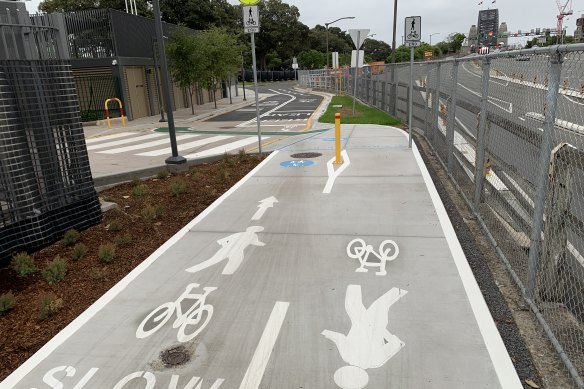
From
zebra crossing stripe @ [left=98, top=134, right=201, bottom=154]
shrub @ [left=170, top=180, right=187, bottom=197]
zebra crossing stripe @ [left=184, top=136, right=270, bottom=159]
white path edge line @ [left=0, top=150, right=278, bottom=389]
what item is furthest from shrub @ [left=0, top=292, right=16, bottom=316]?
zebra crossing stripe @ [left=98, top=134, right=201, bottom=154]

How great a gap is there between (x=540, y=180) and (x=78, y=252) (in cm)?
496

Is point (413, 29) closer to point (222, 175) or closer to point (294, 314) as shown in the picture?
point (222, 175)

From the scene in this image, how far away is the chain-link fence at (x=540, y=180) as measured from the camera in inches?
131

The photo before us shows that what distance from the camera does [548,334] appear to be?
3455 mm

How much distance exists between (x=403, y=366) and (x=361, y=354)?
316 mm

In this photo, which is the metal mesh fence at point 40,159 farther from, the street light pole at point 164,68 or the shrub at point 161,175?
the street light pole at point 164,68

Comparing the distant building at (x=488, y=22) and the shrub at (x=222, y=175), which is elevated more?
the distant building at (x=488, y=22)

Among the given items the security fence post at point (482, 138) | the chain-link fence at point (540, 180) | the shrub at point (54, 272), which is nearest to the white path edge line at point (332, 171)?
the chain-link fence at point (540, 180)

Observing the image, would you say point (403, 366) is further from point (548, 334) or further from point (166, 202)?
point (166, 202)

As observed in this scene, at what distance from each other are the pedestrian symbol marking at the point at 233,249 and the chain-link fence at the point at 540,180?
288 centimetres

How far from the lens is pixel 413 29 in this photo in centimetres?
1108

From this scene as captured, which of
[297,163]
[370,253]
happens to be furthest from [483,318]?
[297,163]

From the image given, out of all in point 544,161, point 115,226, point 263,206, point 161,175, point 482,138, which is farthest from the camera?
point 161,175

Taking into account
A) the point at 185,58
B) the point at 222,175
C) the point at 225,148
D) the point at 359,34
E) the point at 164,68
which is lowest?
the point at 225,148
